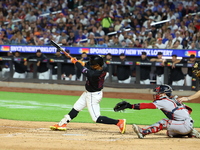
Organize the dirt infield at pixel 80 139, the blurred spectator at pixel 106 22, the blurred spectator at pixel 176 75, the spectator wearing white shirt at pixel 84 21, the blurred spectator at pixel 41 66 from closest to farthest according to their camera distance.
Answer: the dirt infield at pixel 80 139, the blurred spectator at pixel 176 75, the blurred spectator at pixel 41 66, the blurred spectator at pixel 106 22, the spectator wearing white shirt at pixel 84 21

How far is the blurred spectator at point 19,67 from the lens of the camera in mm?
18422

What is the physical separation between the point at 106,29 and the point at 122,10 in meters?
1.69

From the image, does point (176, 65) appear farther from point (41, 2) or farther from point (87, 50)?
point (41, 2)

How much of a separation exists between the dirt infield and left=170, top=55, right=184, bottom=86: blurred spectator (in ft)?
23.4

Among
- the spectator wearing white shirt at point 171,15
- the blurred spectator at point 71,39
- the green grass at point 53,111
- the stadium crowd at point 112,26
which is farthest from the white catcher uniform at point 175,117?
the blurred spectator at point 71,39

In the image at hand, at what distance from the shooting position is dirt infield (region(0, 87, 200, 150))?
20.7 feet

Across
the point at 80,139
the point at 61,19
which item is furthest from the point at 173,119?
the point at 61,19

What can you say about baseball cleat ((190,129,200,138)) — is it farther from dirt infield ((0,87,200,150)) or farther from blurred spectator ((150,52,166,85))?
blurred spectator ((150,52,166,85))

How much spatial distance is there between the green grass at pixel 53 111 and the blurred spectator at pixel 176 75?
57.3 inches

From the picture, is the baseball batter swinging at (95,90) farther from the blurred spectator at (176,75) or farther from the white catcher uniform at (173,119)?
the blurred spectator at (176,75)

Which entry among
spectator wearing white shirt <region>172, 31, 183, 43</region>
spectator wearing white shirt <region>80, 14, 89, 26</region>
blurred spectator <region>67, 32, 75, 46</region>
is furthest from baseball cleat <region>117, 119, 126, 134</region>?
spectator wearing white shirt <region>80, 14, 89, 26</region>

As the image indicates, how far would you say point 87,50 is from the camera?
1762cm

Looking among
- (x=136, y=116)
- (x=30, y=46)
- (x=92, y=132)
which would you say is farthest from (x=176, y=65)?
(x=92, y=132)

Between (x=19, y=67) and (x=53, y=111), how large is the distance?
7162 millimetres
